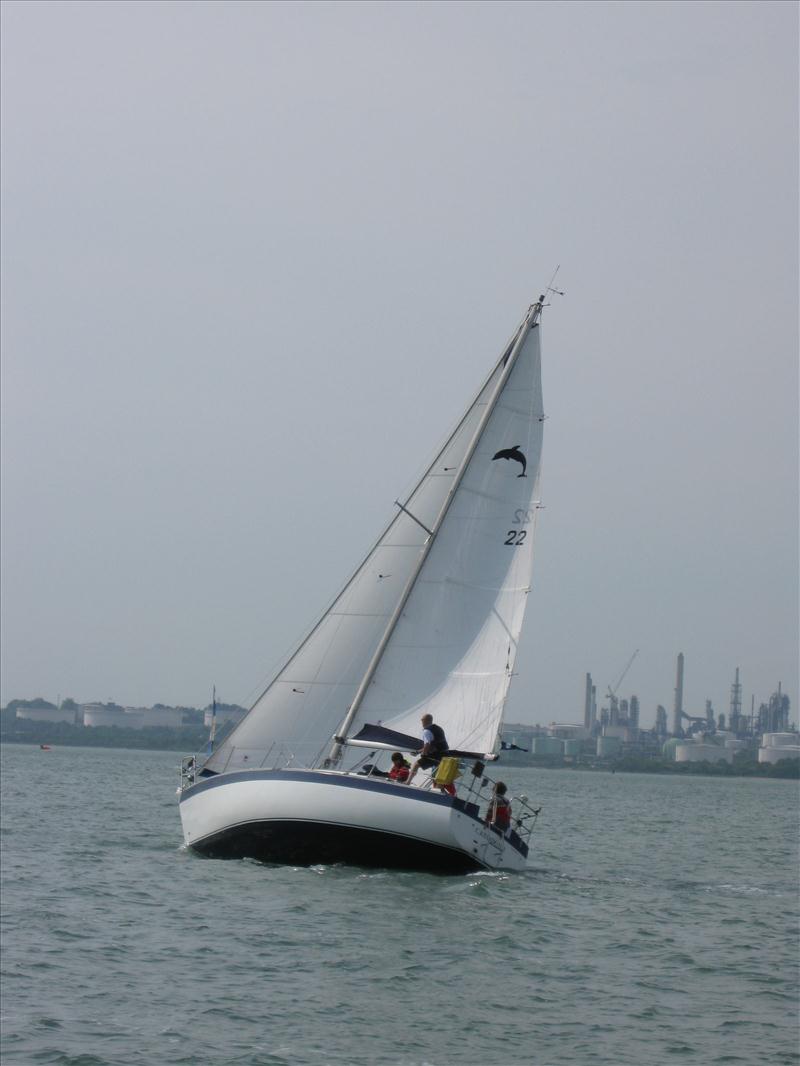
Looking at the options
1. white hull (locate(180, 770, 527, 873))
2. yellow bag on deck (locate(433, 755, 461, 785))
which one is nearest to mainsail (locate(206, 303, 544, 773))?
yellow bag on deck (locate(433, 755, 461, 785))

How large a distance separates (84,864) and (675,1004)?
1460 centimetres

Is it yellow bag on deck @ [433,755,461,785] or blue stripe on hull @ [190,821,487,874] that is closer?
blue stripe on hull @ [190,821,487,874]

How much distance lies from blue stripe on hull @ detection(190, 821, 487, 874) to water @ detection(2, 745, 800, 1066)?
0.84ft

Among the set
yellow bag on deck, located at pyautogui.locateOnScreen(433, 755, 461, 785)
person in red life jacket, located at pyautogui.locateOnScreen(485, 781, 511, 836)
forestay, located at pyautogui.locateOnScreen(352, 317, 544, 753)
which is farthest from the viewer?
forestay, located at pyautogui.locateOnScreen(352, 317, 544, 753)

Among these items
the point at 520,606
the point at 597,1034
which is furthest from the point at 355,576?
the point at 597,1034

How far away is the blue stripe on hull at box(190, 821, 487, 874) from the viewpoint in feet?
81.0

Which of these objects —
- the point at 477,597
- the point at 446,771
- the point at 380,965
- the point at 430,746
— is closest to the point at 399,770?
the point at 430,746

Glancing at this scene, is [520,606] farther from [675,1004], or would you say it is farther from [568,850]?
[568,850]

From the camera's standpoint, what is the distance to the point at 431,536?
28.1 m

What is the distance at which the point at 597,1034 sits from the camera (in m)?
15.8

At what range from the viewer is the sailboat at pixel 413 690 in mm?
24891

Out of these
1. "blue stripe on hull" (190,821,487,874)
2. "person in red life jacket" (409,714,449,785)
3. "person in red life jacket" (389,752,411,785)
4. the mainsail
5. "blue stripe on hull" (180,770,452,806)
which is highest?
the mainsail

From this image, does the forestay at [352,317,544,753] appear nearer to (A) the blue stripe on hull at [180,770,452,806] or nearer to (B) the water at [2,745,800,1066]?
(A) the blue stripe on hull at [180,770,452,806]

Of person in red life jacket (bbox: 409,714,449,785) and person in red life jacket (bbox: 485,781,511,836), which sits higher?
person in red life jacket (bbox: 409,714,449,785)
